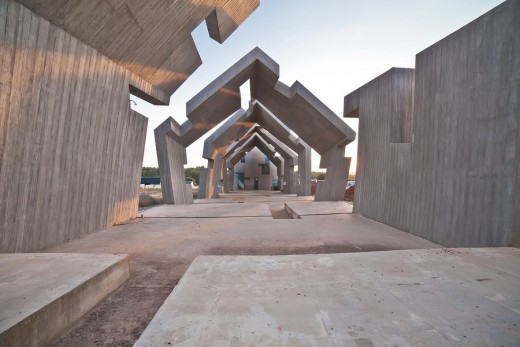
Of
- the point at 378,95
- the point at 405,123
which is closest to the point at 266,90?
the point at 378,95

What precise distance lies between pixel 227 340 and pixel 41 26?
6227mm

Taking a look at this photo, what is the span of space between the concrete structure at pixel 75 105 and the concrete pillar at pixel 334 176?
30.5 ft

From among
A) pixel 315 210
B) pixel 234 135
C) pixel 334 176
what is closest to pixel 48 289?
pixel 315 210

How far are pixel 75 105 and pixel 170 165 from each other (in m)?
7.44

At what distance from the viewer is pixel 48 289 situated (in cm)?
247

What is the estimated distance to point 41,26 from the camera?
455cm

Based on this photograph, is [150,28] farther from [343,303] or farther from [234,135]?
[234,135]

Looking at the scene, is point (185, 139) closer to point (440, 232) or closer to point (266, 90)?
point (266, 90)

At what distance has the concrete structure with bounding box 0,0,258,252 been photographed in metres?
4.16

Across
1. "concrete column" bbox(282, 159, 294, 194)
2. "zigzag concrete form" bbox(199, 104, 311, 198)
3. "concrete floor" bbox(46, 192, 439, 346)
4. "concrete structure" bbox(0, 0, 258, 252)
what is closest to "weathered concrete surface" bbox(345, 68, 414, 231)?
"concrete floor" bbox(46, 192, 439, 346)

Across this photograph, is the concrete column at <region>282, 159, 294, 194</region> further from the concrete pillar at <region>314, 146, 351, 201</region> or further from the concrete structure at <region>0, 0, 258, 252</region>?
the concrete structure at <region>0, 0, 258, 252</region>

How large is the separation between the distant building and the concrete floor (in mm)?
33611

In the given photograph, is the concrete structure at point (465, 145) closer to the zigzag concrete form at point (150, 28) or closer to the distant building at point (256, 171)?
the zigzag concrete form at point (150, 28)

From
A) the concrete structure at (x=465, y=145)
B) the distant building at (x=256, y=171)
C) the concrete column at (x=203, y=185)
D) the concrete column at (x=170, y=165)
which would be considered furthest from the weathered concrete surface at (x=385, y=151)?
the distant building at (x=256, y=171)
